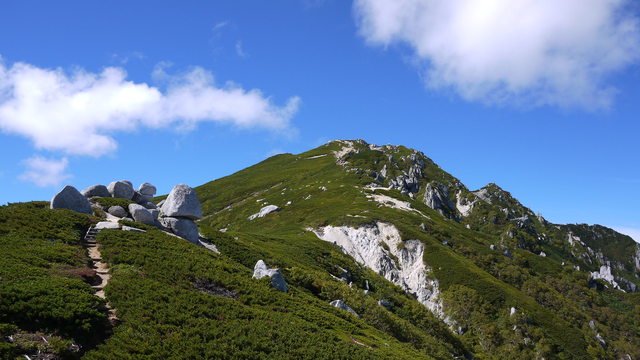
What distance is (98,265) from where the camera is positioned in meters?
26.4

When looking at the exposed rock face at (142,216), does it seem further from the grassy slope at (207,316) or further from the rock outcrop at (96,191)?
the rock outcrop at (96,191)

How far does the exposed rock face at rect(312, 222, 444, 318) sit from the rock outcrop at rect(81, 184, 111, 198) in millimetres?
46015

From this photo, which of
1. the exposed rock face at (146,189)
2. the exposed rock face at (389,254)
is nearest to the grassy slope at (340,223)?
the exposed rock face at (389,254)

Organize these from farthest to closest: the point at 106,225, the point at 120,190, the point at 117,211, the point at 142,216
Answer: the point at 120,190
the point at 117,211
the point at 142,216
the point at 106,225

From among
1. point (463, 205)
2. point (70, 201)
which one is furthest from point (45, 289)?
point (463, 205)

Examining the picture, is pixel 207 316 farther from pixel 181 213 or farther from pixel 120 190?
pixel 120 190

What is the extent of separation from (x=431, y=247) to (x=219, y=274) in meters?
59.5

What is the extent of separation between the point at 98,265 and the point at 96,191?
2244 centimetres

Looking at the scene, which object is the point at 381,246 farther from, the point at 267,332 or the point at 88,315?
the point at 88,315

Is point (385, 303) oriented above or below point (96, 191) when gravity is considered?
below

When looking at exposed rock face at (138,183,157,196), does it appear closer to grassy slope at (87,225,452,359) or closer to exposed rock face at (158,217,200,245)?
exposed rock face at (158,217,200,245)

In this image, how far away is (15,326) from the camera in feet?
50.2

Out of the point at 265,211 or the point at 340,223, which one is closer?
the point at 340,223

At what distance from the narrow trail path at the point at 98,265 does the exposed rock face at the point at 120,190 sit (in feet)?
46.1
